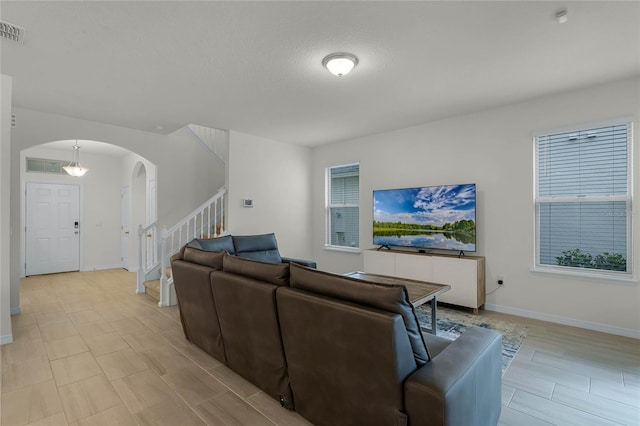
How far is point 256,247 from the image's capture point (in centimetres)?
446

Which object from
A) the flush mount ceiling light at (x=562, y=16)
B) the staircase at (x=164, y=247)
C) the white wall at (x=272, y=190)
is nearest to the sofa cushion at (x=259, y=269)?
the staircase at (x=164, y=247)

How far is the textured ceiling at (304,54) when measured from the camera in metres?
2.09

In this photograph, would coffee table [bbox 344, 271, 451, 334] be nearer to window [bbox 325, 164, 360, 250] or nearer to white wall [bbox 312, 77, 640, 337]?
white wall [bbox 312, 77, 640, 337]

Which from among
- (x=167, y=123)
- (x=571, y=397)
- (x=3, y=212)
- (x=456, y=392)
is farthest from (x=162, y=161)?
(x=571, y=397)

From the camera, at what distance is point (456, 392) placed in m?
1.28

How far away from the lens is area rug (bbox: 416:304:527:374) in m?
2.95

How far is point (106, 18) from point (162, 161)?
11.3 feet

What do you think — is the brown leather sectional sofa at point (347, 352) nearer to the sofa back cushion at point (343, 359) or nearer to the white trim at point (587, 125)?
the sofa back cushion at point (343, 359)

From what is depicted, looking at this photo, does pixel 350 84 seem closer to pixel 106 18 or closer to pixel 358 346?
pixel 106 18

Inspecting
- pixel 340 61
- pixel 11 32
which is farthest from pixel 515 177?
pixel 11 32

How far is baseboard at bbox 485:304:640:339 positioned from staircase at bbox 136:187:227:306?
4144mm

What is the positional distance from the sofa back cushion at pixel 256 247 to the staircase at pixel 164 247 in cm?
70

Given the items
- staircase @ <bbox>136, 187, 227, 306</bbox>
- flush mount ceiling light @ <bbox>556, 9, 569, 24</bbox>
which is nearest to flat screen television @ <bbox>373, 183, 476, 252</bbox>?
flush mount ceiling light @ <bbox>556, 9, 569, 24</bbox>

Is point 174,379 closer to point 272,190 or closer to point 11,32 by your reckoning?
point 11,32
